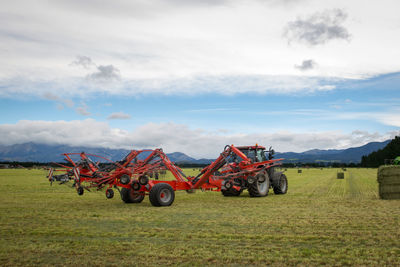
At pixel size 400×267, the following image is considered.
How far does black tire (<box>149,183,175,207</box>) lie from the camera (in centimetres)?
1454

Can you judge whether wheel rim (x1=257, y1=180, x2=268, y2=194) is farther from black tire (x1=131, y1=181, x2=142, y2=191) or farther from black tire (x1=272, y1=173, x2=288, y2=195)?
black tire (x1=131, y1=181, x2=142, y2=191)

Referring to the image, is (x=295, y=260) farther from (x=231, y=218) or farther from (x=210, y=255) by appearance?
(x=231, y=218)

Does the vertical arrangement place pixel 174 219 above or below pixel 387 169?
below

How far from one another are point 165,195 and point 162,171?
2.23m

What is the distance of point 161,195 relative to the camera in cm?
1477

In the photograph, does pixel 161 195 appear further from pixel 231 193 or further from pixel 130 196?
pixel 231 193

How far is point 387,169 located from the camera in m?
16.5

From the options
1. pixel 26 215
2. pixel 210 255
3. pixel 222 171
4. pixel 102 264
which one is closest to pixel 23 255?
pixel 102 264

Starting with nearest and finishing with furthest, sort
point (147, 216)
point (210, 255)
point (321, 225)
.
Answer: point (210, 255)
point (321, 225)
point (147, 216)

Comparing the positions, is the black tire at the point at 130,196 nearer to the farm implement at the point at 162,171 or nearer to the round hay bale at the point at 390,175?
the farm implement at the point at 162,171

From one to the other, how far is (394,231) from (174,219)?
584 cm

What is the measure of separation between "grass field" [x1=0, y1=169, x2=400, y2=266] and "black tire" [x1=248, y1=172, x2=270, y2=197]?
382 cm

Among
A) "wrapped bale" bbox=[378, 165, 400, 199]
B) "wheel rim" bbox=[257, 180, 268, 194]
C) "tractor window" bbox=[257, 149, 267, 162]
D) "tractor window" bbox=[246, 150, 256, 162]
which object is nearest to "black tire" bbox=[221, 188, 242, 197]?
"wheel rim" bbox=[257, 180, 268, 194]

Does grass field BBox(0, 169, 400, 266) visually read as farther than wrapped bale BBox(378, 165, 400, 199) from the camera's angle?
No
